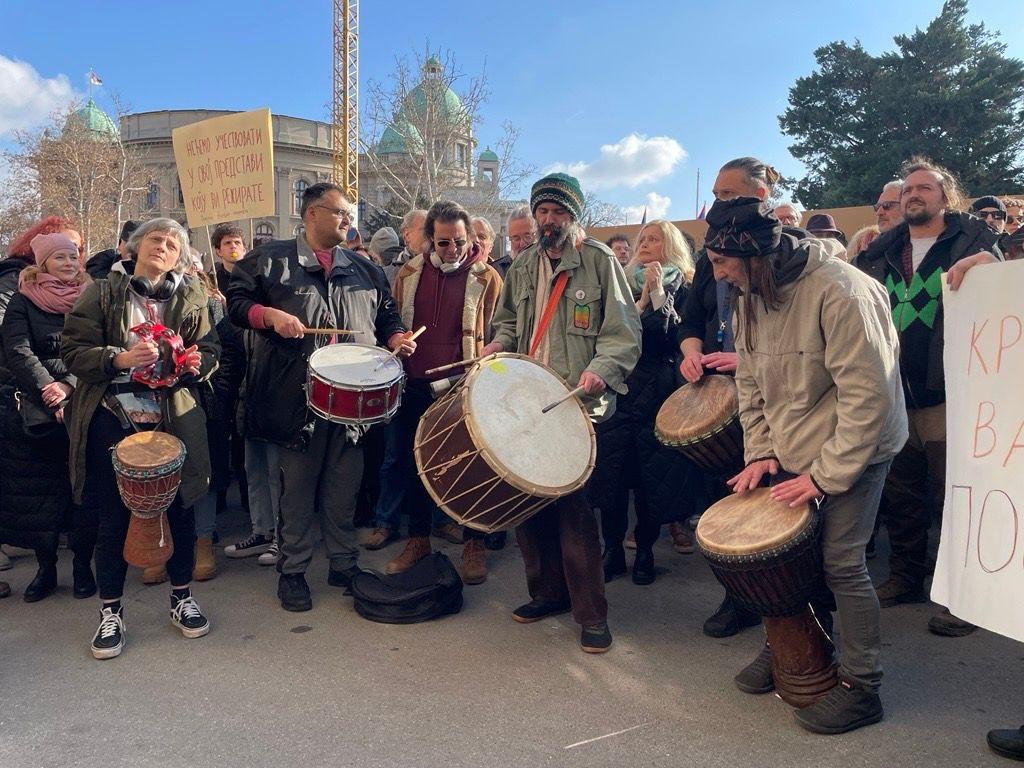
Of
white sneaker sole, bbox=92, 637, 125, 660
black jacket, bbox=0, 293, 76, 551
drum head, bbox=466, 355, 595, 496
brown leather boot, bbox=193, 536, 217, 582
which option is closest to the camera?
drum head, bbox=466, 355, 595, 496

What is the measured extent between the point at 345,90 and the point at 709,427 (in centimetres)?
3716

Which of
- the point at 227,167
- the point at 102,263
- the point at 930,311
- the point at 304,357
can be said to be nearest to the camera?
the point at 930,311

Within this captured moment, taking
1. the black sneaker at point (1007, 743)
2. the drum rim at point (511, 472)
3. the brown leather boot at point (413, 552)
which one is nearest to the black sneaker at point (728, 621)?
the drum rim at point (511, 472)

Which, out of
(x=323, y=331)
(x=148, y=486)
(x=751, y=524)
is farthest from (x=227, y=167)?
(x=751, y=524)

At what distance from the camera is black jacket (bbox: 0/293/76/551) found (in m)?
4.39

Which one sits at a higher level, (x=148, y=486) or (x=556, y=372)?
(x=556, y=372)

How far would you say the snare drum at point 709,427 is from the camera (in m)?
3.44

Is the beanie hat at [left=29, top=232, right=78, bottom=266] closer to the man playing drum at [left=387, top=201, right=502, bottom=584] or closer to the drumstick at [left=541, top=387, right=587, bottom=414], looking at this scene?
the man playing drum at [left=387, top=201, right=502, bottom=584]

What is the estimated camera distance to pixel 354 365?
4000 mm

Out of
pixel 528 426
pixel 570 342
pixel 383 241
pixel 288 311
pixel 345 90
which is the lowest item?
pixel 528 426

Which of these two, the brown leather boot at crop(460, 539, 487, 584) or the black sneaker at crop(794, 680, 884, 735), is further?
the brown leather boot at crop(460, 539, 487, 584)

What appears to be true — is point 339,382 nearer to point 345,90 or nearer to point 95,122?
point 345,90

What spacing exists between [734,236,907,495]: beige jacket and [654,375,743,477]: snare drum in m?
0.30

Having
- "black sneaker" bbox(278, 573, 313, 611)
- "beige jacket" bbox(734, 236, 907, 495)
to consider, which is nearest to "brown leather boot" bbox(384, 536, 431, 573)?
"black sneaker" bbox(278, 573, 313, 611)
